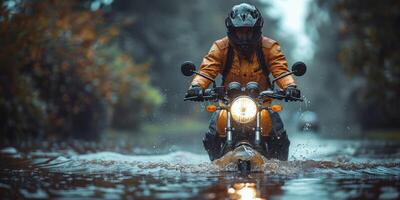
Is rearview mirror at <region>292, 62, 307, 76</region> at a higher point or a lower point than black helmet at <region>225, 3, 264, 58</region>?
lower

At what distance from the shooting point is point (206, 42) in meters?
68.3

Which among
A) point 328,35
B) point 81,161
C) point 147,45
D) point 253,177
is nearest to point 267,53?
point 253,177

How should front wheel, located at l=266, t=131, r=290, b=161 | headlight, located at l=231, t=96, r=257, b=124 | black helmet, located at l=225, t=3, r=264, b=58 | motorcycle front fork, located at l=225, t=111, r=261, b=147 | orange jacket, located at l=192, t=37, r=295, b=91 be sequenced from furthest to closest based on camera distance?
Result: 1. orange jacket, located at l=192, t=37, r=295, b=91
2. front wheel, located at l=266, t=131, r=290, b=161
3. black helmet, located at l=225, t=3, r=264, b=58
4. motorcycle front fork, located at l=225, t=111, r=261, b=147
5. headlight, located at l=231, t=96, r=257, b=124

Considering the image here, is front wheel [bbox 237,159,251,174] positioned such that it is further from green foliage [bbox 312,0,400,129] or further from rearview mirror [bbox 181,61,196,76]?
green foliage [bbox 312,0,400,129]

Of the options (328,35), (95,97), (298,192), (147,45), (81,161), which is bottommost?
(298,192)

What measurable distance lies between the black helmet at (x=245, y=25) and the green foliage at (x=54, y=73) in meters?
9.46

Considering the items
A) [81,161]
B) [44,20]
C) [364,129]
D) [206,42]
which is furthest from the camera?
[206,42]

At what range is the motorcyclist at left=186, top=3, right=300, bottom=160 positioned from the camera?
970 cm

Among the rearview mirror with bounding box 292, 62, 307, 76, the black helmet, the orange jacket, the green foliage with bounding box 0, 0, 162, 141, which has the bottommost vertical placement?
the rearview mirror with bounding box 292, 62, 307, 76

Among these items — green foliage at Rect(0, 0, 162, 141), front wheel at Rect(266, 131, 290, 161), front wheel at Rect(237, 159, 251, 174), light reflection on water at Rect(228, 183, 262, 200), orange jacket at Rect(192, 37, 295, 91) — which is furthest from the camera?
green foliage at Rect(0, 0, 162, 141)

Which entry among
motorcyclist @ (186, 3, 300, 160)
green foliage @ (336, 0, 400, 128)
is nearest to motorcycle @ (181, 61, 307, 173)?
motorcyclist @ (186, 3, 300, 160)

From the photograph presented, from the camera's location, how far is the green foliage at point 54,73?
1888cm

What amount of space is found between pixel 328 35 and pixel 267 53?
52.2 meters

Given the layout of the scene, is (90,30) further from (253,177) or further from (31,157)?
(253,177)
